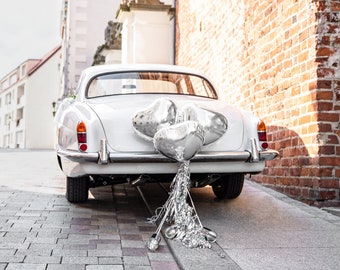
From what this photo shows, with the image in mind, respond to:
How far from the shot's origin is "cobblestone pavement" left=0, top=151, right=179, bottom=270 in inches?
119

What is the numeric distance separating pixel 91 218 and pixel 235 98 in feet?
14.0

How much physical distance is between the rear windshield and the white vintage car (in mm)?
84

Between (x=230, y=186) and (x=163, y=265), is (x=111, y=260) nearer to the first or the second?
(x=163, y=265)

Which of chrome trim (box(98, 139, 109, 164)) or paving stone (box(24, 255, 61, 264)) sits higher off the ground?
chrome trim (box(98, 139, 109, 164))

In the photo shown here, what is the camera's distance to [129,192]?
596 cm

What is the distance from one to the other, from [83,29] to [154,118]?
24.7m

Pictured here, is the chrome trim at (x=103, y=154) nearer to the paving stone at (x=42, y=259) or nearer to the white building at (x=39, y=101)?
the paving stone at (x=42, y=259)

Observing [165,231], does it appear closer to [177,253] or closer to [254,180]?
[177,253]

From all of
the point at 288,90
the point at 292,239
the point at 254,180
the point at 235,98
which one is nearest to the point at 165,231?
the point at 292,239

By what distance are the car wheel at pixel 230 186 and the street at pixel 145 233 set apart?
0.09m

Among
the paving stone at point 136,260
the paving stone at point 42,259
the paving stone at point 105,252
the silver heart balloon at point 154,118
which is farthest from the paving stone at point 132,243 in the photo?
the silver heart balloon at point 154,118

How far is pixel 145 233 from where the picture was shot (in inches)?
152

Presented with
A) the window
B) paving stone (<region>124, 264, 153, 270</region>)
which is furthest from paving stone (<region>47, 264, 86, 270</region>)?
the window

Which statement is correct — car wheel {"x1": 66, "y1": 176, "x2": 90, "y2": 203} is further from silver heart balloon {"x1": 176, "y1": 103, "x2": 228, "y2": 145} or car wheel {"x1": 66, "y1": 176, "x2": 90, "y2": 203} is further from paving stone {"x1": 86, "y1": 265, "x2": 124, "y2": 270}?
paving stone {"x1": 86, "y1": 265, "x2": 124, "y2": 270}
